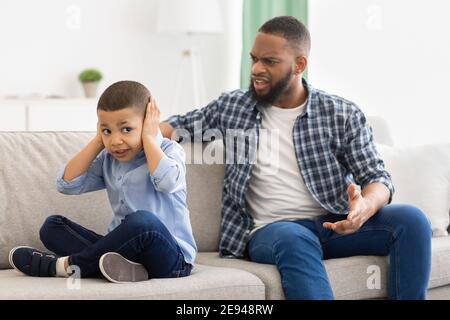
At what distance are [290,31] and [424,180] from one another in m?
0.72

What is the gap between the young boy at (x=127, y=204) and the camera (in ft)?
7.04

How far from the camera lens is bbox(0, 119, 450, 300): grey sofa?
211 cm

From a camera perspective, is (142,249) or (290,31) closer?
(142,249)

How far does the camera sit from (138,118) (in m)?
2.26

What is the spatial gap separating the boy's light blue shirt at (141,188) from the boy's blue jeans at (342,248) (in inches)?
9.7

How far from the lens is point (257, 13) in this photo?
5.37 meters

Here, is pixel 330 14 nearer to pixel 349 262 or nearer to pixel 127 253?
pixel 349 262

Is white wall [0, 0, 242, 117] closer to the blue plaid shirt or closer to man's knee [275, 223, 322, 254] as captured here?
the blue plaid shirt

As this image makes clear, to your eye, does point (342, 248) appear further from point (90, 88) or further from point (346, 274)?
point (90, 88)

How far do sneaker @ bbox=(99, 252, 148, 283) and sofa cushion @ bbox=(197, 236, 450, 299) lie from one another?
35 cm

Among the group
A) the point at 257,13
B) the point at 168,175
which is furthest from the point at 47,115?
the point at 168,175

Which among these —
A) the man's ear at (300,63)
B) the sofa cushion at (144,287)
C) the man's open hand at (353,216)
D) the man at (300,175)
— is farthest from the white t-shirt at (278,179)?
the sofa cushion at (144,287)

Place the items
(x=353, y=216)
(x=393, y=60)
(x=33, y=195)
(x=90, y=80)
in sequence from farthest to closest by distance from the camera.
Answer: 1. (x=90, y=80)
2. (x=393, y=60)
3. (x=33, y=195)
4. (x=353, y=216)

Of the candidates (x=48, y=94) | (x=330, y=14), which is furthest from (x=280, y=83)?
(x=48, y=94)
